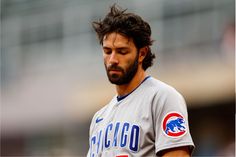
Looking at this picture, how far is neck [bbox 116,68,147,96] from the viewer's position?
3723 mm

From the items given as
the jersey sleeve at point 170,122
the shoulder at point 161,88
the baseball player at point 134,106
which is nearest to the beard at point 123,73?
the baseball player at point 134,106

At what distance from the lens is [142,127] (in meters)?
3.50

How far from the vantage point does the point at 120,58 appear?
3619 millimetres

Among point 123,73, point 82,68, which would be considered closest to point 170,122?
point 123,73

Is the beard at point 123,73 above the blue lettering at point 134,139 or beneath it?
above

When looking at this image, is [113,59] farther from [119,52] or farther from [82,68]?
[82,68]

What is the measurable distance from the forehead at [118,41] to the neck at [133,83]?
168 mm

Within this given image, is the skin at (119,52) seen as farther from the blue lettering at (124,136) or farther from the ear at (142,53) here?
the blue lettering at (124,136)

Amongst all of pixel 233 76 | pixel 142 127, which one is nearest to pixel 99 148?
pixel 142 127

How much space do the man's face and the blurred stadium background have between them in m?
10.0

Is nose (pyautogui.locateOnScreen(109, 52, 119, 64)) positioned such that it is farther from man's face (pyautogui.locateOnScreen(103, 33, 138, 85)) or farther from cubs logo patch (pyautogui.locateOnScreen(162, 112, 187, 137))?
cubs logo patch (pyautogui.locateOnScreen(162, 112, 187, 137))

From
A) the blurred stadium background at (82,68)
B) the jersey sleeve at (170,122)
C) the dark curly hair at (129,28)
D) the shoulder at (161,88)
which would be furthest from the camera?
the blurred stadium background at (82,68)

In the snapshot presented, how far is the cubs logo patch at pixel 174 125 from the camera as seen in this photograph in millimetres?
3426

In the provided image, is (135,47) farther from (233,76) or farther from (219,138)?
(219,138)
